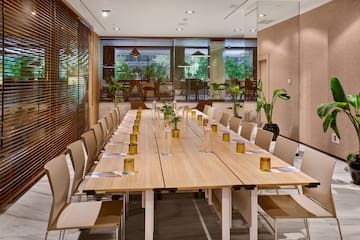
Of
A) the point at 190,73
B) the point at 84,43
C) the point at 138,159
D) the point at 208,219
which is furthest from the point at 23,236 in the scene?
the point at 190,73

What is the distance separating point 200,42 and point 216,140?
8833 mm

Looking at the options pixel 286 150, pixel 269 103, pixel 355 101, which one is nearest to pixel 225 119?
pixel 269 103

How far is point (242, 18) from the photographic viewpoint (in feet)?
28.3

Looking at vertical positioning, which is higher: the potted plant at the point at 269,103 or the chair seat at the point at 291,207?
the potted plant at the point at 269,103

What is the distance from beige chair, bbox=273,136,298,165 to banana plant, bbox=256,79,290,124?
10.9 feet

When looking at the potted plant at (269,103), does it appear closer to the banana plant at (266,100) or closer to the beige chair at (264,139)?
the banana plant at (266,100)

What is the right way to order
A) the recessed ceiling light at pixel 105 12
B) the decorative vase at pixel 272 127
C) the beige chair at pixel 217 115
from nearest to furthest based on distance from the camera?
the beige chair at pixel 217 115
the decorative vase at pixel 272 127
the recessed ceiling light at pixel 105 12

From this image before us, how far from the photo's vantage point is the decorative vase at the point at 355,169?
4.84 meters

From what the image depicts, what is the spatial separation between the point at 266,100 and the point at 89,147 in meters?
4.12

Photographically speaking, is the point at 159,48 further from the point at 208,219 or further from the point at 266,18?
the point at 208,219

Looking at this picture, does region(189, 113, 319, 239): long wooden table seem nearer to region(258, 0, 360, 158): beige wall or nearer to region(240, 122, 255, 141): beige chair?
region(240, 122, 255, 141): beige chair

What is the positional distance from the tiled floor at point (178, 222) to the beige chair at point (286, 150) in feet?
2.05

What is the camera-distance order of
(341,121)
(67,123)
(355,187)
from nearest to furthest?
(355,187), (341,121), (67,123)

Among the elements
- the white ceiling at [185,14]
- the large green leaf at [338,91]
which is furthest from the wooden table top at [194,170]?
the white ceiling at [185,14]
